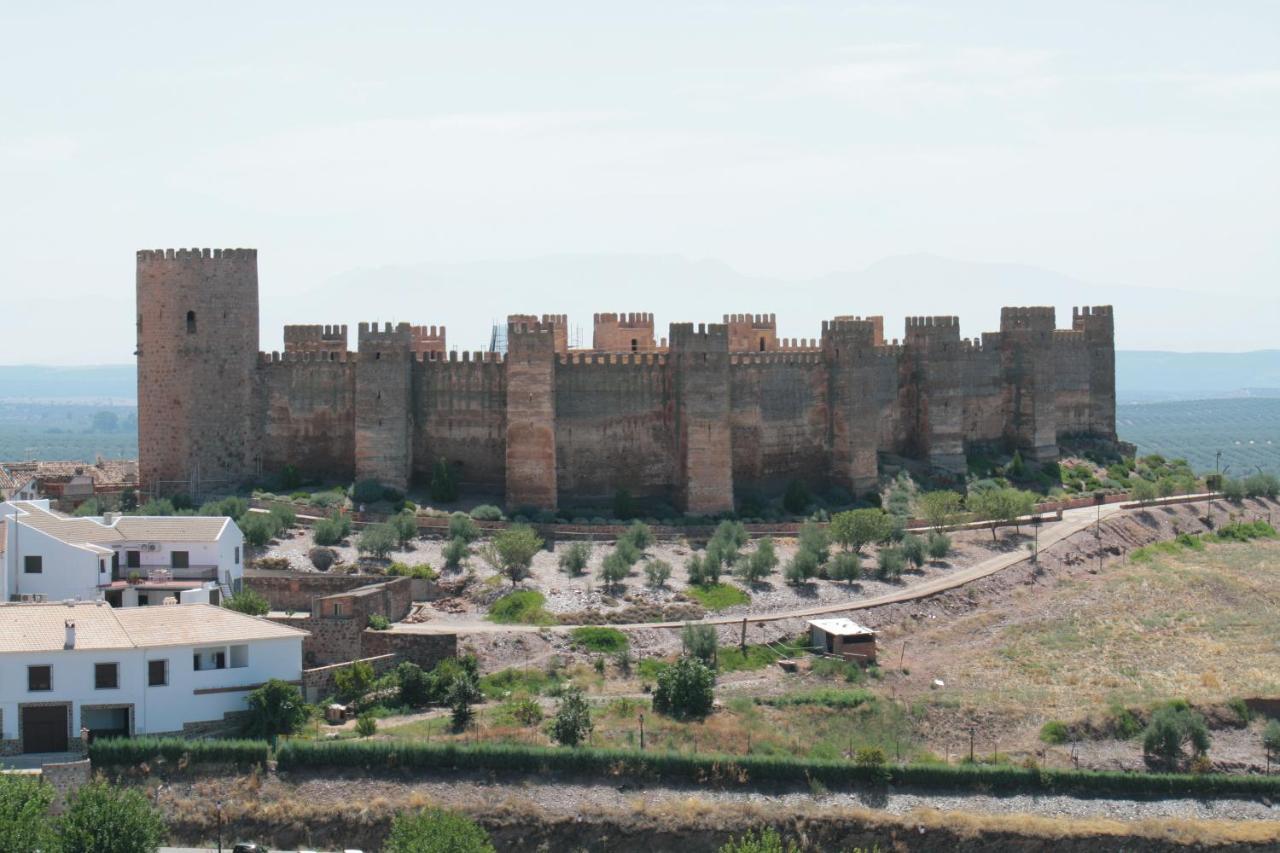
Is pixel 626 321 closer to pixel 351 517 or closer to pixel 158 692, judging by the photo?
→ pixel 351 517

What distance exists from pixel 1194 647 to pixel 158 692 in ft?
66.3

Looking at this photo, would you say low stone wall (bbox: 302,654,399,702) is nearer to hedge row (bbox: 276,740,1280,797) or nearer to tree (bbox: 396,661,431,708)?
tree (bbox: 396,661,431,708)

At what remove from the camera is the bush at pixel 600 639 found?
36219mm

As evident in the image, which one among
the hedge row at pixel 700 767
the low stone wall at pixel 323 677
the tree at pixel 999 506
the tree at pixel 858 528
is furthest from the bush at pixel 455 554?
the tree at pixel 999 506

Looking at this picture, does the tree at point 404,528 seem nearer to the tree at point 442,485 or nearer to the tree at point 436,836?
the tree at point 442,485

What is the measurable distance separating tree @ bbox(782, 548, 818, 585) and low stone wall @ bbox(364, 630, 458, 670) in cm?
850

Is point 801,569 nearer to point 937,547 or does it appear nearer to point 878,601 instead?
point 878,601

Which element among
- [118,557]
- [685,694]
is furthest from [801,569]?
[118,557]

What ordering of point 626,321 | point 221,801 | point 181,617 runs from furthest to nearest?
1. point 626,321
2. point 181,617
3. point 221,801

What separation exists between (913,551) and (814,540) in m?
2.25

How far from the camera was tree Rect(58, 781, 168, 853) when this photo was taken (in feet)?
86.8

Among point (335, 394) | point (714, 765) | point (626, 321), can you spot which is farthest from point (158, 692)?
point (626, 321)

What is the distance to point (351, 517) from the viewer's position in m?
42.8

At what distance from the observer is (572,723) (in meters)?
31.7
